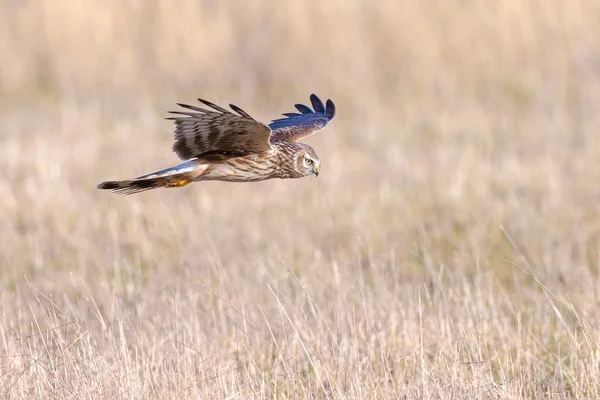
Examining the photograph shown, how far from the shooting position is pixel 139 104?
502 inches

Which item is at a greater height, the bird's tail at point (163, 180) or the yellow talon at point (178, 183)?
the bird's tail at point (163, 180)

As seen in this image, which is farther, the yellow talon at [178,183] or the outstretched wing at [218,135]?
the yellow talon at [178,183]

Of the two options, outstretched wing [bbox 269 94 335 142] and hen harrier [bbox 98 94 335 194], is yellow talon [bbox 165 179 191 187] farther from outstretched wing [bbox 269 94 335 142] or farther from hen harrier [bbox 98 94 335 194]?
outstretched wing [bbox 269 94 335 142]

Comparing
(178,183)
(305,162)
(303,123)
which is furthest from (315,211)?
(178,183)

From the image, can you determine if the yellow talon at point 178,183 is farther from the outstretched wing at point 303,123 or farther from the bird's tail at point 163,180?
the outstretched wing at point 303,123

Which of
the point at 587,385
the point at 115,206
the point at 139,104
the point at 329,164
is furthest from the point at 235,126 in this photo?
the point at 139,104

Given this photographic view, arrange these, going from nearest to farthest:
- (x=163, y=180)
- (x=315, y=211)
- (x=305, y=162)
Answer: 1. (x=163, y=180)
2. (x=305, y=162)
3. (x=315, y=211)

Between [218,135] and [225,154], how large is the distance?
9.1 inches

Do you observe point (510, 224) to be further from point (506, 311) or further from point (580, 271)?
point (506, 311)

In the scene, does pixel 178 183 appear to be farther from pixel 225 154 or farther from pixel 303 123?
pixel 303 123

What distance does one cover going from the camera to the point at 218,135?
550cm

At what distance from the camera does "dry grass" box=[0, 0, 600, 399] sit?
208 inches

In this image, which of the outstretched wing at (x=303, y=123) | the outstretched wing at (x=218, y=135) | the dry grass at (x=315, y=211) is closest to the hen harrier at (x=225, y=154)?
the outstretched wing at (x=218, y=135)

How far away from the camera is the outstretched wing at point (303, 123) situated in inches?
254
